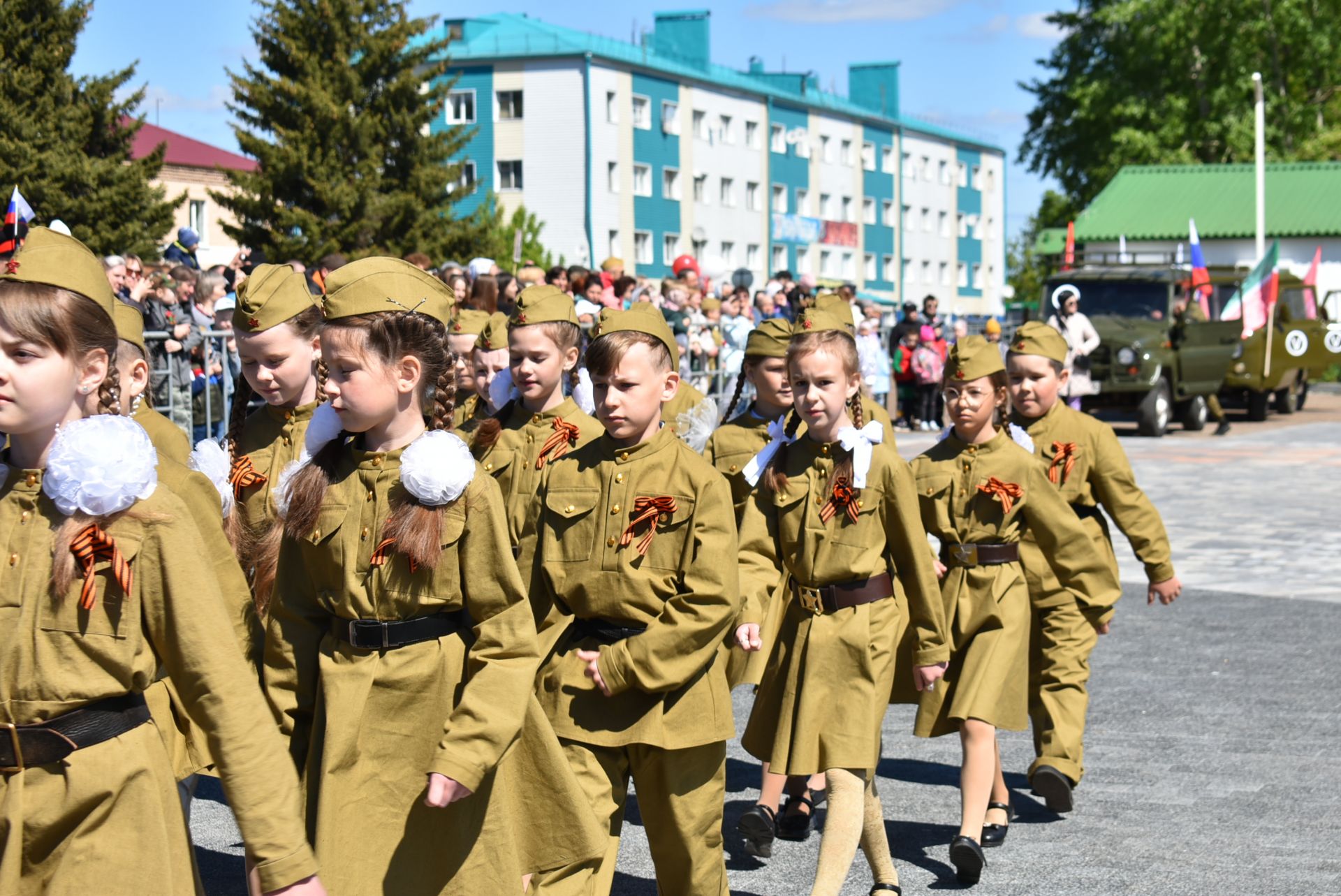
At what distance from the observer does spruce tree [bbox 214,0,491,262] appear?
41.3 meters

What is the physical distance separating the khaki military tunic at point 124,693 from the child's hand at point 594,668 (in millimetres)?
1541

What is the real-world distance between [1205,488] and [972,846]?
14.1m

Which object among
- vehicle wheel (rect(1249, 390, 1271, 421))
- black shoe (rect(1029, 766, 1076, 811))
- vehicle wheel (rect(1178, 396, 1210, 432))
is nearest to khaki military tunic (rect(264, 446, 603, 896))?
black shoe (rect(1029, 766, 1076, 811))

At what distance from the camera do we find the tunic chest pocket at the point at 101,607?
9.80ft

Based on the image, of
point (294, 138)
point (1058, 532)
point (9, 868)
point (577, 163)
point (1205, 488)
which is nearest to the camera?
point (9, 868)

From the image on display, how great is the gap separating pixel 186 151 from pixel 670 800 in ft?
203

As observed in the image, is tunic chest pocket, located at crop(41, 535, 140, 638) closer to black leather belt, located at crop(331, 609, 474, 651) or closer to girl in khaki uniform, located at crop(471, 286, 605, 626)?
black leather belt, located at crop(331, 609, 474, 651)

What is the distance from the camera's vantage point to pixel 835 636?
18.0 feet

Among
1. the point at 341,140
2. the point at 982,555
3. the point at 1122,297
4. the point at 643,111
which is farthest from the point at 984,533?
the point at 643,111

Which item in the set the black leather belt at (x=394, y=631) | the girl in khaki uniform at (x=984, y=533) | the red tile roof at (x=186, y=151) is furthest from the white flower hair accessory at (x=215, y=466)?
the red tile roof at (x=186, y=151)

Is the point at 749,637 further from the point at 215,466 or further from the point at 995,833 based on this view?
the point at 995,833

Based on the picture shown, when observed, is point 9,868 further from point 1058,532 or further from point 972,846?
point 1058,532

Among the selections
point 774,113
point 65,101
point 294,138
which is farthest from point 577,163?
point 65,101

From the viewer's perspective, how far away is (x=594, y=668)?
4.61 m
